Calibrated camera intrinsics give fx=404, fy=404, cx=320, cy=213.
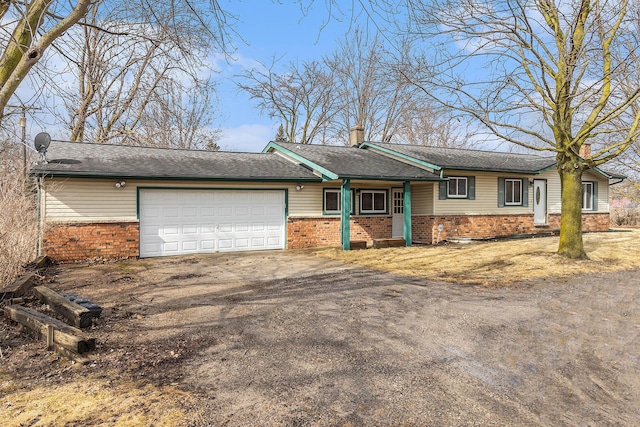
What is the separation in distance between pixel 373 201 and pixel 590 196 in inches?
471

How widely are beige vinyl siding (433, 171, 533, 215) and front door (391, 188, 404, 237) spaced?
5.19 feet

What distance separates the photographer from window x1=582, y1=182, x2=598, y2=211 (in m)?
20.2

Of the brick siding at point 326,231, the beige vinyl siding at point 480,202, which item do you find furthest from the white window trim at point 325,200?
the beige vinyl siding at point 480,202

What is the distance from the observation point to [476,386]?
11.7 ft

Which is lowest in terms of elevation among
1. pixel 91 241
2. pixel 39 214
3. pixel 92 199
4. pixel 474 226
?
pixel 91 241

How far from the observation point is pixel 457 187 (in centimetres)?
1675

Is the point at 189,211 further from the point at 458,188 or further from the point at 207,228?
the point at 458,188

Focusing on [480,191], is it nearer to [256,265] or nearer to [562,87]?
[562,87]

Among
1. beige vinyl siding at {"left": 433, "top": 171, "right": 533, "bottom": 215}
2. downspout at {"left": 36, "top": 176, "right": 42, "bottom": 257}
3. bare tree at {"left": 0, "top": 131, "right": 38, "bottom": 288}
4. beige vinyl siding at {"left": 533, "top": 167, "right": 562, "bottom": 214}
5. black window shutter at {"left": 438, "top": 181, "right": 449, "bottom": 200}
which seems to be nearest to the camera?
bare tree at {"left": 0, "top": 131, "right": 38, "bottom": 288}

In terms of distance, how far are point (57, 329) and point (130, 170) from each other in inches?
345

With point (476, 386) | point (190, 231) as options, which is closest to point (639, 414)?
point (476, 386)

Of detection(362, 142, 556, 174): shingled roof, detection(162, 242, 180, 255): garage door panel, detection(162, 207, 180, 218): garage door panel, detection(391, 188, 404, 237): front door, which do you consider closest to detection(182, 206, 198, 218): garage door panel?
detection(162, 207, 180, 218): garage door panel

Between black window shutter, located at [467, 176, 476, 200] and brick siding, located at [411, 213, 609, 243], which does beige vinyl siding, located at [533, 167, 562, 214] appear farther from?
black window shutter, located at [467, 176, 476, 200]

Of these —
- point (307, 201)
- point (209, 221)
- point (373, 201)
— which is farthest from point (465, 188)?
point (209, 221)
